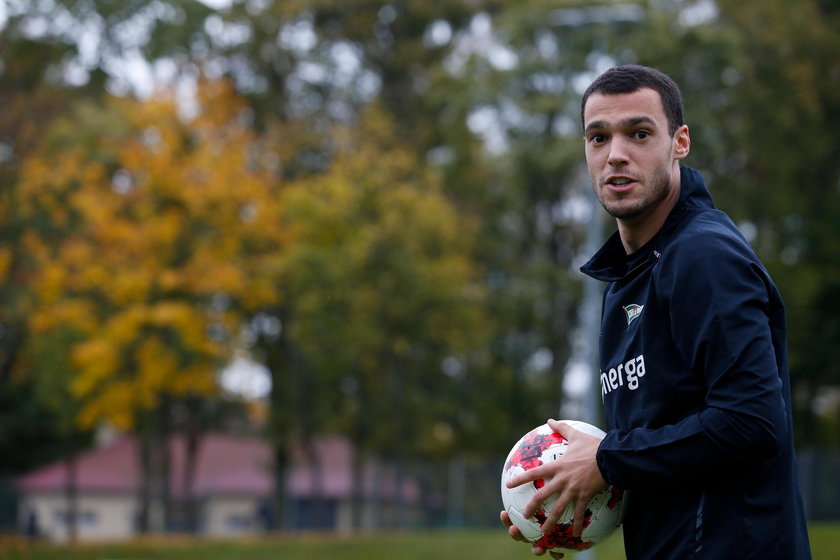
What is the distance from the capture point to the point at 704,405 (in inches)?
103

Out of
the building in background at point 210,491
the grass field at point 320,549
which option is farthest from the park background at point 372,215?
the grass field at point 320,549

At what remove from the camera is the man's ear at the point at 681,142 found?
2.89 m

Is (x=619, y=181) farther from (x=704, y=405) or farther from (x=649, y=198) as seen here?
(x=704, y=405)

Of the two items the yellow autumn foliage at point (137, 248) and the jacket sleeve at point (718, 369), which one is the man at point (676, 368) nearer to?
the jacket sleeve at point (718, 369)

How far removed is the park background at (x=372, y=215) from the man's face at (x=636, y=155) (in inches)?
811

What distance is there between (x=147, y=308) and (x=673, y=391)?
24.6 m

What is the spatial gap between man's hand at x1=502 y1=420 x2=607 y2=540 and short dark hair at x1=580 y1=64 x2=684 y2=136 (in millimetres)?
839

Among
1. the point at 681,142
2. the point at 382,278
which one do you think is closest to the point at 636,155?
the point at 681,142

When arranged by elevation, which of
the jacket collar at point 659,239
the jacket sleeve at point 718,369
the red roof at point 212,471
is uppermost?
the jacket collar at point 659,239

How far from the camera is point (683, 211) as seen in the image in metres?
2.83

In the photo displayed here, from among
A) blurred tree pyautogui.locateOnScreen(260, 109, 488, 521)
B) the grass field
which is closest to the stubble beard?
the grass field

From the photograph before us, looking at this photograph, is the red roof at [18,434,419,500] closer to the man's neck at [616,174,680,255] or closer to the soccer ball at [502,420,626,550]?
the soccer ball at [502,420,626,550]

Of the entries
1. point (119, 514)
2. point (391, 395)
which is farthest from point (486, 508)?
point (119, 514)

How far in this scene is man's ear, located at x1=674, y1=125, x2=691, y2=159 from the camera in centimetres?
289
